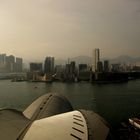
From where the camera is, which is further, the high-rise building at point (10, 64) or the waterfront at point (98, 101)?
the high-rise building at point (10, 64)

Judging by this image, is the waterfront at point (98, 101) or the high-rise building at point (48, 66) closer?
the waterfront at point (98, 101)

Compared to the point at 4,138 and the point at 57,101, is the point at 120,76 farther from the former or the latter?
the point at 4,138

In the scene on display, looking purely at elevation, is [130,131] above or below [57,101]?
below

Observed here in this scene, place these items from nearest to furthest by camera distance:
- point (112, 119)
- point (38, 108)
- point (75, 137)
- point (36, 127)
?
point (75, 137), point (36, 127), point (38, 108), point (112, 119)

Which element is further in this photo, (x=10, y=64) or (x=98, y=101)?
(x=10, y=64)

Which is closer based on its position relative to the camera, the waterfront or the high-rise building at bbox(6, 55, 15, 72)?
the waterfront

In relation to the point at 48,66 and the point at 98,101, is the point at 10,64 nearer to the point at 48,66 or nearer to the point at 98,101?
the point at 48,66

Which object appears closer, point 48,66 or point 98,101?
point 98,101

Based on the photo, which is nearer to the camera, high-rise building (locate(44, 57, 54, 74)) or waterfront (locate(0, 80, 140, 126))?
waterfront (locate(0, 80, 140, 126))

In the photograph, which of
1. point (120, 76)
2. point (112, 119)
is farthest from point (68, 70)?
point (112, 119)

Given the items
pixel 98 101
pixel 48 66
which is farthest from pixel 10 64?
pixel 98 101

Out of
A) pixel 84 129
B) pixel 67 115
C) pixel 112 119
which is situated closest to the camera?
pixel 84 129
